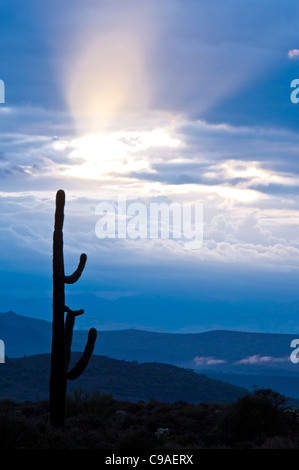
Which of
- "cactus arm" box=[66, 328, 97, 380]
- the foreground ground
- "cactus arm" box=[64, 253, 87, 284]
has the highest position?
"cactus arm" box=[64, 253, 87, 284]

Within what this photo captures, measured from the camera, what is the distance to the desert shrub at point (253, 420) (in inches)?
944

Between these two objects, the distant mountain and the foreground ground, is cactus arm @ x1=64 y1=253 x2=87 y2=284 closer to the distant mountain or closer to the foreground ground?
the foreground ground

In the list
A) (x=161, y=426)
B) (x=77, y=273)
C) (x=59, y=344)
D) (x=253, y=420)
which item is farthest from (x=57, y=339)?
(x=253, y=420)

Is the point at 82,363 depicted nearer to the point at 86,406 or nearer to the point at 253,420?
the point at 253,420

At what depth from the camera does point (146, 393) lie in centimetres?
8062

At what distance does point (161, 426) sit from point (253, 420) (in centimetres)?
415

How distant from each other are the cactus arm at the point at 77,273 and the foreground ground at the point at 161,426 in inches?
205

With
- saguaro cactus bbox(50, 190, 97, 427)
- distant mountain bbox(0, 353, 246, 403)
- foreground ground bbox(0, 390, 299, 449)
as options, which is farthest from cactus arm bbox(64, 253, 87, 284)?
distant mountain bbox(0, 353, 246, 403)

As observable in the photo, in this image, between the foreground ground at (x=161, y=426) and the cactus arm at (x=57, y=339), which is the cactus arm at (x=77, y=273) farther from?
the foreground ground at (x=161, y=426)

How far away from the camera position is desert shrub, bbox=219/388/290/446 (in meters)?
24.0

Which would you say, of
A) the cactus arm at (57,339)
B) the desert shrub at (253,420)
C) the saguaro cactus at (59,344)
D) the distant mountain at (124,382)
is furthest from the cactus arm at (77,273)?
the distant mountain at (124,382)
